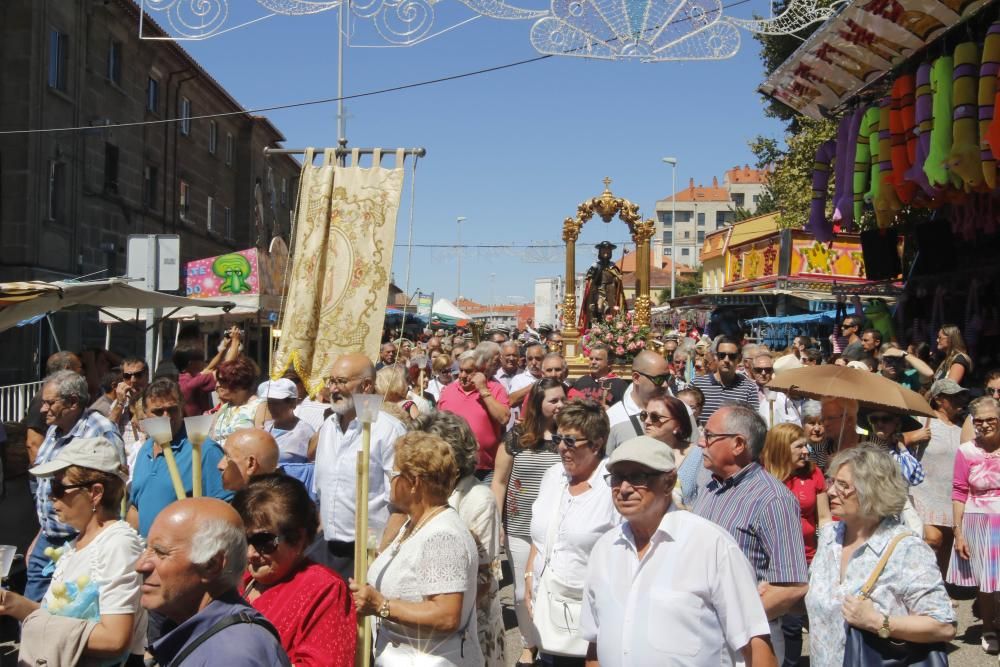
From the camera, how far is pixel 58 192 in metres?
21.4

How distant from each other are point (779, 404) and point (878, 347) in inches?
149

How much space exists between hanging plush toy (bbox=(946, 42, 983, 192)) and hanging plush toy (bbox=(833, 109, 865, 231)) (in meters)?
2.40

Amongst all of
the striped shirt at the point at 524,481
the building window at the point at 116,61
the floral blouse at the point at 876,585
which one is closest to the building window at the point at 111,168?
the building window at the point at 116,61

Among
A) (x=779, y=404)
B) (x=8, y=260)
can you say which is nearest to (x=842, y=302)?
(x=779, y=404)

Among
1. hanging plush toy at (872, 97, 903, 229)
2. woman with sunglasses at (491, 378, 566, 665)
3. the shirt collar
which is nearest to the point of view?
the shirt collar

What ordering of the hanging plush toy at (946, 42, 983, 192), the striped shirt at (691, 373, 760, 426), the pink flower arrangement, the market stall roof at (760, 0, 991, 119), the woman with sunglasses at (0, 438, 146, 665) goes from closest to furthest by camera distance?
the woman with sunglasses at (0, 438, 146, 665)
the striped shirt at (691, 373, 760, 426)
the hanging plush toy at (946, 42, 983, 192)
the market stall roof at (760, 0, 991, 119)
the pink flower arrangement

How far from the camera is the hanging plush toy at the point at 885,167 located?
1069 centimetres

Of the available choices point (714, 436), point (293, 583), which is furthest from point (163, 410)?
point (714, 436)

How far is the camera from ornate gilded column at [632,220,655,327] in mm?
20339

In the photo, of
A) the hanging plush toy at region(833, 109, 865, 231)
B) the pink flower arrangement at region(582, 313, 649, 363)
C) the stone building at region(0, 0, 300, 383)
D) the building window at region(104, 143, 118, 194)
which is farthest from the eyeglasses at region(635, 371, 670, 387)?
the building window at region(104, 143, 118, 194)

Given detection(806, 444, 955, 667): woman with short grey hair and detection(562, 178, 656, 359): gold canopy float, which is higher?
detection(562, 178, 656, 359): gold canopy float

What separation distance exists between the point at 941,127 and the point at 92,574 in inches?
349

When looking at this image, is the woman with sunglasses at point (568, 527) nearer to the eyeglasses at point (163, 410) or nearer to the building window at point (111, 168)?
the eyeglasses at point (163, 410)

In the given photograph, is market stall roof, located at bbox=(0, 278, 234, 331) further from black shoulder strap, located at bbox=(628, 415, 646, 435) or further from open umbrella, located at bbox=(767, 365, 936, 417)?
open umbrella, located at bbox=(767, 365, 936, 417)
